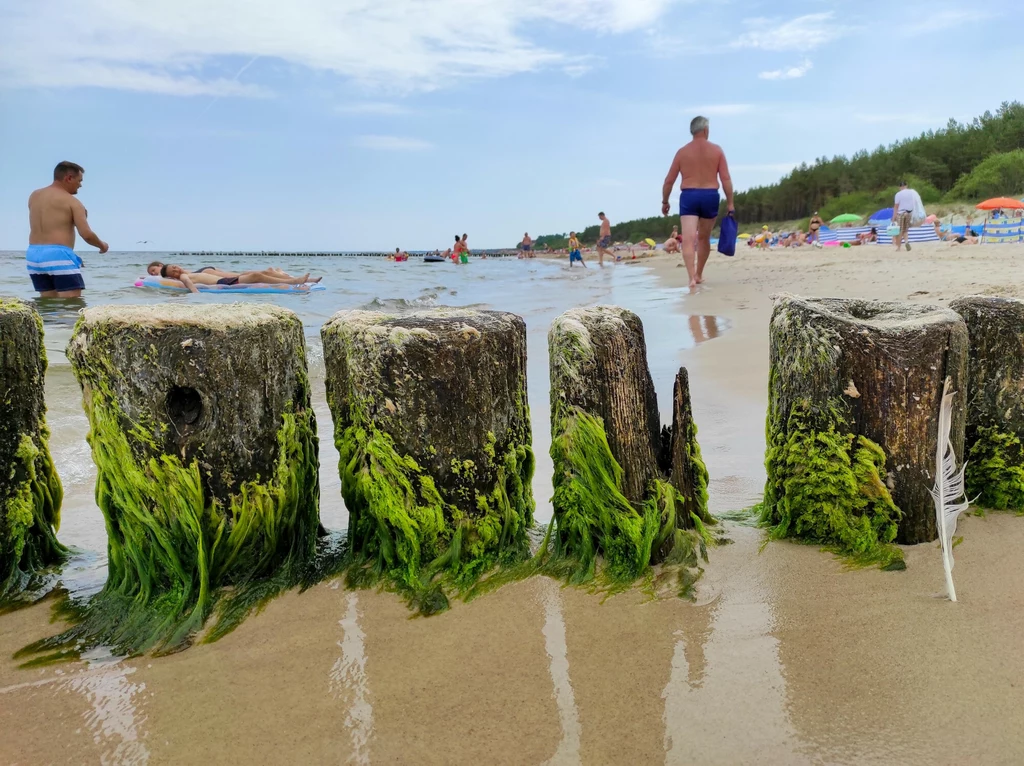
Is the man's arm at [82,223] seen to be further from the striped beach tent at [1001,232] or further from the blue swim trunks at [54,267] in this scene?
the striped beach tent at [1001,232]

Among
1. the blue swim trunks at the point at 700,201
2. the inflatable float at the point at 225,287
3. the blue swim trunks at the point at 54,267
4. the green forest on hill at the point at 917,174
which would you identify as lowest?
the inflatable float at the point at 225,287

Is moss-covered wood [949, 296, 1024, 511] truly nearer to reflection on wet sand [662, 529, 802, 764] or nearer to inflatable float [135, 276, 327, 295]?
reflection on wet sand [662, 529, 802, 764]

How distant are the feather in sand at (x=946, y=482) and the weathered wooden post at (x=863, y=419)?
5cm

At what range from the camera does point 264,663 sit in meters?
1.87

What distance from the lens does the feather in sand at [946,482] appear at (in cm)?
215

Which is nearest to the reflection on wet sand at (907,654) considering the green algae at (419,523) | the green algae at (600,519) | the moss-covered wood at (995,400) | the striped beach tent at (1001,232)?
the moss-covered wood at (995,400)

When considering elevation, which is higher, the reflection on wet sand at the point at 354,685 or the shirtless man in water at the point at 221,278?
the shirtless man in water at the point at 221,278

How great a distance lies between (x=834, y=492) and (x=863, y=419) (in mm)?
272

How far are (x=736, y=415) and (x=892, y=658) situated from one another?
2.61 meters

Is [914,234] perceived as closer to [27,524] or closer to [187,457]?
[187,457]

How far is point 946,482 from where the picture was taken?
88.3 inches

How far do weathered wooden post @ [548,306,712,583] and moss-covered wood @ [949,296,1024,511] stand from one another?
3.68 feet

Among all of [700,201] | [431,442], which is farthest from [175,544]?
[700,201]

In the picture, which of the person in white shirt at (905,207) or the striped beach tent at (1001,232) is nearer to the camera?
the person in white shirt at (905,207)
